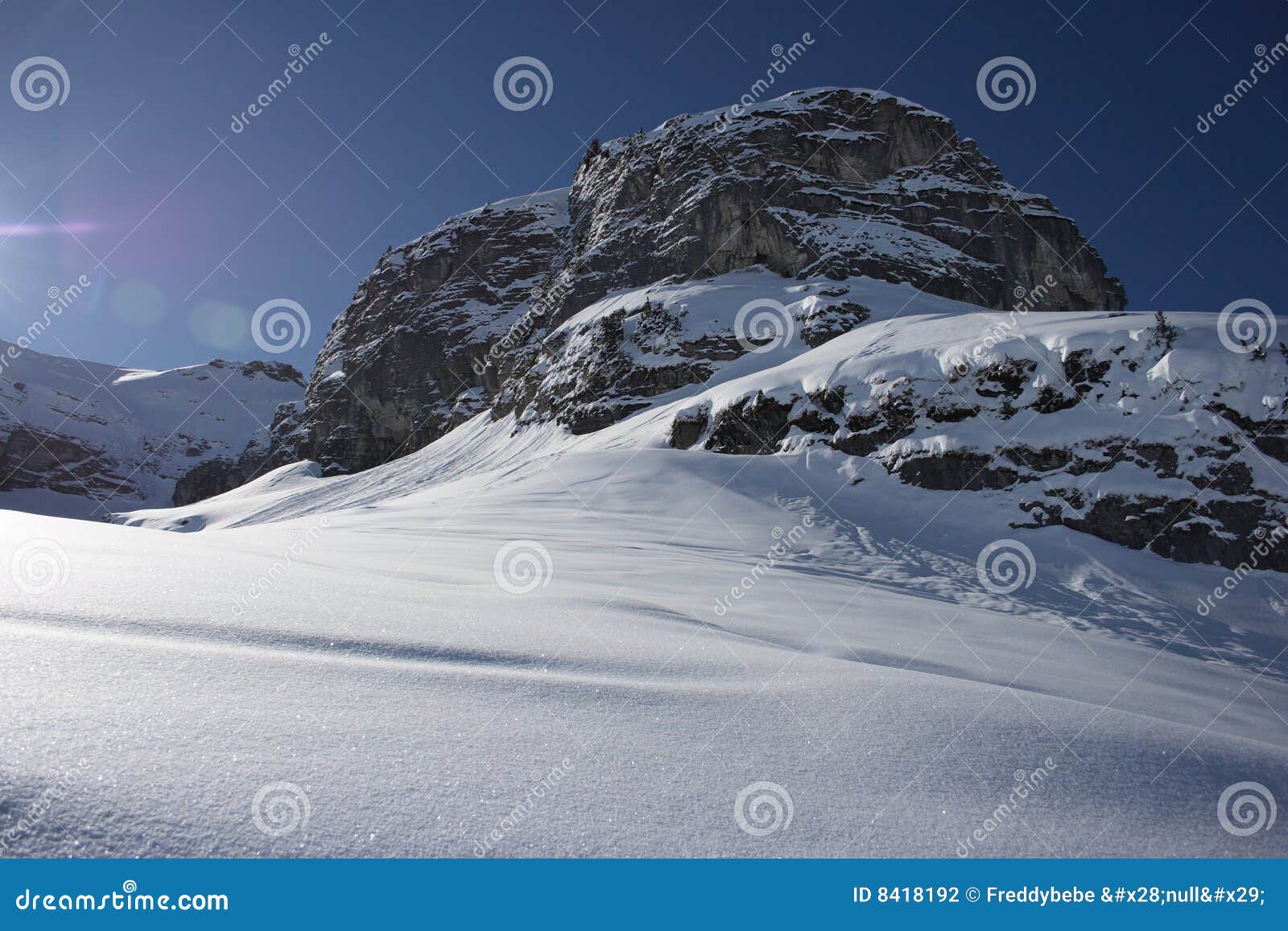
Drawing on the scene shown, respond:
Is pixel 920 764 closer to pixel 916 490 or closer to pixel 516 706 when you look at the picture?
pixel 516 706

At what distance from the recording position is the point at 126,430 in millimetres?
124750

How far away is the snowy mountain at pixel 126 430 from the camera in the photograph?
101 m

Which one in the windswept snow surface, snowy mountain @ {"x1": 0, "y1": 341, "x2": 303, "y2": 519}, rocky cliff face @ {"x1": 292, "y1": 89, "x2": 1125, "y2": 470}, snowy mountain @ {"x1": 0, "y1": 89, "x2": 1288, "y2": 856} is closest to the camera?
the windswept snow surface

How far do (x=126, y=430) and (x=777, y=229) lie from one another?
137 metres

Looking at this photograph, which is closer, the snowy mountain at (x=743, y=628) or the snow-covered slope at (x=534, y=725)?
the snow-covered slope at (x=534, y=725)

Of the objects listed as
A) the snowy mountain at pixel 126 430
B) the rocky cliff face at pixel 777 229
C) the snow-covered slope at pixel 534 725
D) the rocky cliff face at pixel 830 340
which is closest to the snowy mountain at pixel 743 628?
the snow-covered slope at pixel 534 725

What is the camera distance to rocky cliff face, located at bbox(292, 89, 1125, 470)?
4362 centimetres

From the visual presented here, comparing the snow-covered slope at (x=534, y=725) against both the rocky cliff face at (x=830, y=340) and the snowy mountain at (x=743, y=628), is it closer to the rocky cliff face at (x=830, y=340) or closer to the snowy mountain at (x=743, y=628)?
the snowy mountain at (x=743, y=628)

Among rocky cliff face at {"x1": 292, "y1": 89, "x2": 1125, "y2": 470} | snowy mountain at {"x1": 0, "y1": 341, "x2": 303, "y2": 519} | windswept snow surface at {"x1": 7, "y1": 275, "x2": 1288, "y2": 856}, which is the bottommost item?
snowy mountain at {"x1": 0, "y1": 341, "x2": 303, "y2": 519}

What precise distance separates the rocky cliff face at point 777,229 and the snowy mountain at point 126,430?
1837 inches

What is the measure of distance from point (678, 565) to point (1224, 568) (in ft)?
37.7

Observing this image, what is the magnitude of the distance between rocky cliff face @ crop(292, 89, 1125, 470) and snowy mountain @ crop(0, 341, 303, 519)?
4667 cm

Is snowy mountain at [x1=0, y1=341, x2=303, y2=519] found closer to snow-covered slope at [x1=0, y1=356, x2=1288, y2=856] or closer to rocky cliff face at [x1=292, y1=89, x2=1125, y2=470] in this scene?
rocky cliff face at [x1=292, y1=89, x2=1125, y2=470]

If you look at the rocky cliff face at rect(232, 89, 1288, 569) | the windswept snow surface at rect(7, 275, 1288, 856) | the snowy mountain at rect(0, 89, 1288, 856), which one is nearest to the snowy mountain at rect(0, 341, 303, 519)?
the rocky cliff face at rect(232, 89, 1288, 569)
